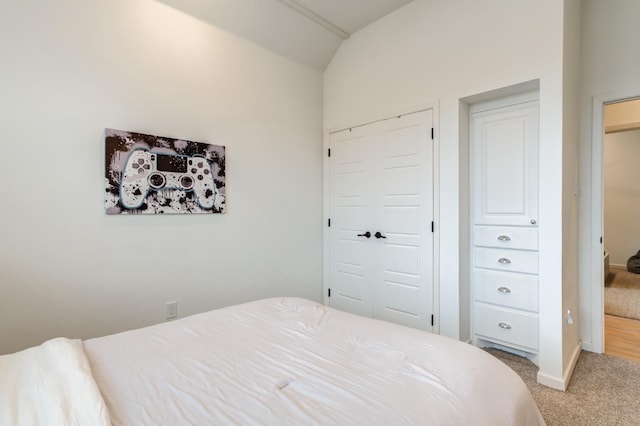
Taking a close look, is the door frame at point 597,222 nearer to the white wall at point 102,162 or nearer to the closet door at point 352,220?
the closet door at point 352,220

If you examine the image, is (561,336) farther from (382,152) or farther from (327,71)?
(327,71)

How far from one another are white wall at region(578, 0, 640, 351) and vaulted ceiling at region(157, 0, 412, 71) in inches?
61.7

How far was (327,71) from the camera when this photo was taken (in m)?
3.48

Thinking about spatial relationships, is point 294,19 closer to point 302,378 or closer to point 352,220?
point 352,220

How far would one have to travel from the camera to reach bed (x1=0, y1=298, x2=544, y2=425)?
83 centimetres

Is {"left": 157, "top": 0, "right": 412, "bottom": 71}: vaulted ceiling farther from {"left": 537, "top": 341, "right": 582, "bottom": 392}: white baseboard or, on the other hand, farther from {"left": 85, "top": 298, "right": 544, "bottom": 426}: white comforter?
{"left": 537, "top": 341, "right": 582, "bottom": 392}: white baseboard

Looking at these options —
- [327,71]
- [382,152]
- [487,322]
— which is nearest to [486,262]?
[487,322]

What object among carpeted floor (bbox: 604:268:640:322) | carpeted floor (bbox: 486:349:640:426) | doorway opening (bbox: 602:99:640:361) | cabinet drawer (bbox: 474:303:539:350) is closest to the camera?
carpeted floor (bbox: 486:349:640:426)

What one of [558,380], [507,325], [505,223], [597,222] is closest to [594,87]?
[597,222]

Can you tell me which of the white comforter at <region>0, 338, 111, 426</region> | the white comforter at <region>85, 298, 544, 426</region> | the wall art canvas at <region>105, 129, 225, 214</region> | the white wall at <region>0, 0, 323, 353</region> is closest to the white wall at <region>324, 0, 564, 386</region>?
the white wall at <region>0, 0, 323, 353</region>

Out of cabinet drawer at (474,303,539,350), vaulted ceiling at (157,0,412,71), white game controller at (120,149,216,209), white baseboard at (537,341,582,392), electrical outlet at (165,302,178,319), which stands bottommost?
white baseboard at (537,341,582,392)

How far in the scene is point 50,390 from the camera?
2.85 ft

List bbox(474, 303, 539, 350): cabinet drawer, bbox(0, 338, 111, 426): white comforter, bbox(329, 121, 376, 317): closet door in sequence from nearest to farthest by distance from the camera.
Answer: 1. bbox(0, 338, 111, 426): white comforter
2. bbox(474, 303, 539, 350): cabinet drawer
3. bbox(329, 121, 376, 317): closet door

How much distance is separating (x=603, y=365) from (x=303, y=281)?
2.54 metres
